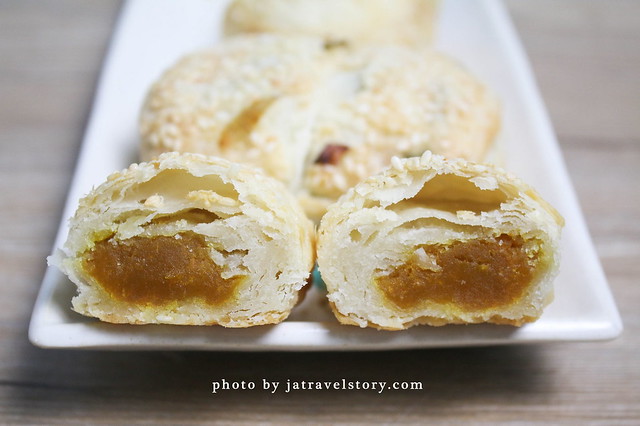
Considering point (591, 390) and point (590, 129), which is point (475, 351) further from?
point (590, 129)

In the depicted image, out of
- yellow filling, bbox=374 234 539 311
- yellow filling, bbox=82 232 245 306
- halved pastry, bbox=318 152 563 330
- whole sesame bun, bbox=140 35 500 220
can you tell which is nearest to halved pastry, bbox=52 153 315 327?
yellow filling, bbox=82 232 245 306

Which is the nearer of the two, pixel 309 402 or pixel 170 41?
pixel 309 402

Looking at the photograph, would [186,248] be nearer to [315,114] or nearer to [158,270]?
[158,270]

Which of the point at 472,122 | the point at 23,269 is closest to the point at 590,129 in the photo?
the point at 472,122

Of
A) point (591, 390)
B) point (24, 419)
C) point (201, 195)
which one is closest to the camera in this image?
point (201, 195)

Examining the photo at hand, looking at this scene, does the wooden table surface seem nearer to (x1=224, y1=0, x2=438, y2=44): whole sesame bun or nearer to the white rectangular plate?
the white rectangular plate

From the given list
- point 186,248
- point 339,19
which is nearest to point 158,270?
point 186,248

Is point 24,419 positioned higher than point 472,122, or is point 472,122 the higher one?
point 472,122
